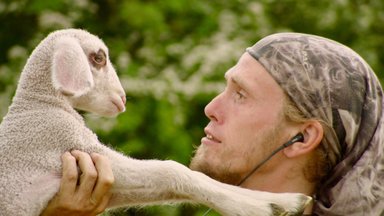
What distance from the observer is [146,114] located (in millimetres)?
7668

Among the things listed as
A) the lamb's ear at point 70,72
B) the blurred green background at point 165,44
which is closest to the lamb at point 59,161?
the lamb's ear at point 70,72

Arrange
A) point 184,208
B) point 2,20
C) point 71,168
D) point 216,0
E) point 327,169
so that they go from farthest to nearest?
point 216,0 → point 2,20 → point 184,208 → point 327,169 → point 71,168

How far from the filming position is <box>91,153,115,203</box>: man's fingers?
127 inches

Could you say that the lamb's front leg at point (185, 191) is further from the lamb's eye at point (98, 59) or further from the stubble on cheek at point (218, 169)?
the lamb's eye at point (98, 59)

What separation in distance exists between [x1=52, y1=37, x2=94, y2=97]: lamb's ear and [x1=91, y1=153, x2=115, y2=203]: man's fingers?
245 millimetres

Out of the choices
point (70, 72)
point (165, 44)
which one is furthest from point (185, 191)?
point (165, 44)

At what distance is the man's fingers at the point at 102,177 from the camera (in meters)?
3.22

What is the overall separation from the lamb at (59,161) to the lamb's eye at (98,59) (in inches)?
3.8

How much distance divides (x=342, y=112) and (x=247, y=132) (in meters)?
0.36

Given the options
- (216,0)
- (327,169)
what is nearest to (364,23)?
(216,0)

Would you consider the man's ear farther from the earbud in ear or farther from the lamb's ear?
the lamb's ear

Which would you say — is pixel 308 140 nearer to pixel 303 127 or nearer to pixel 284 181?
pixel 303 127

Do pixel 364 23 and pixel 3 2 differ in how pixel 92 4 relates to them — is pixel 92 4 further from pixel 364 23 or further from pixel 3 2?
pixel 364 23

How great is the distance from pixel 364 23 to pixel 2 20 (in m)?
3.90
